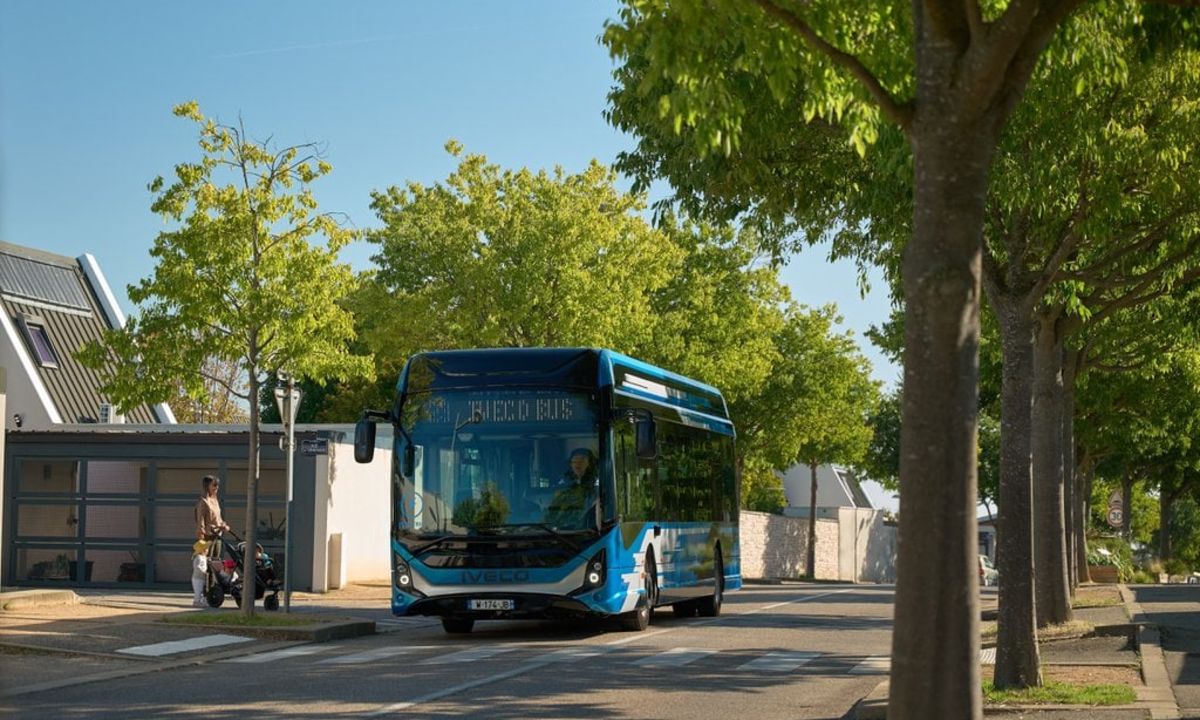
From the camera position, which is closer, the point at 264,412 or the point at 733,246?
the point at 733,246

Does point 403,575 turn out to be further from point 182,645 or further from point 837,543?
point 837,543

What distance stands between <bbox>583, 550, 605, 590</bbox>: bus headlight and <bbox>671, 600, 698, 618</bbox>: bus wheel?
646cm

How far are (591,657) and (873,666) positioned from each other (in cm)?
279

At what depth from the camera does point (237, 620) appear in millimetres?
20172

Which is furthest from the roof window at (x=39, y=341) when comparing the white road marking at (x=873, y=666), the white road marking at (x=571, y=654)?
the white road marking at (x=873, y=666)

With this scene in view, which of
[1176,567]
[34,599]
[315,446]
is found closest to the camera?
[34,599]

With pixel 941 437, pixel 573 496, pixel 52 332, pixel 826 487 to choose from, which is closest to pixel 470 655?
pixel 573 496

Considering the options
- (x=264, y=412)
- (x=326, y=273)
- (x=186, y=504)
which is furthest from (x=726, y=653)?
(x=264, y=412)

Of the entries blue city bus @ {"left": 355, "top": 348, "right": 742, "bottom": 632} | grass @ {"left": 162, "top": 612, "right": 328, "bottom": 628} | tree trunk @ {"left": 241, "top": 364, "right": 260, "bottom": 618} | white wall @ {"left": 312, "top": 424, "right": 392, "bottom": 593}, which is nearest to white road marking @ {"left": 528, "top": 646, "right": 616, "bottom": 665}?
blue city bus @ {"left": 355, "top": 348, "right": 742, "bottom": 632}

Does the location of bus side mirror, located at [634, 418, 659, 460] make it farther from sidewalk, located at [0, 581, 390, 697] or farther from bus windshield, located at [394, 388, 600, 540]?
sidewalk, located at [0, 581, 390, 697]

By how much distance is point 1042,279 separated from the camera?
1466cm

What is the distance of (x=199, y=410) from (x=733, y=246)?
20.5 m

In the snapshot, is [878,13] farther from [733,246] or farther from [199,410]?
[199,410]

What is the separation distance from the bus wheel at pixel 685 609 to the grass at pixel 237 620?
6.43 metres
